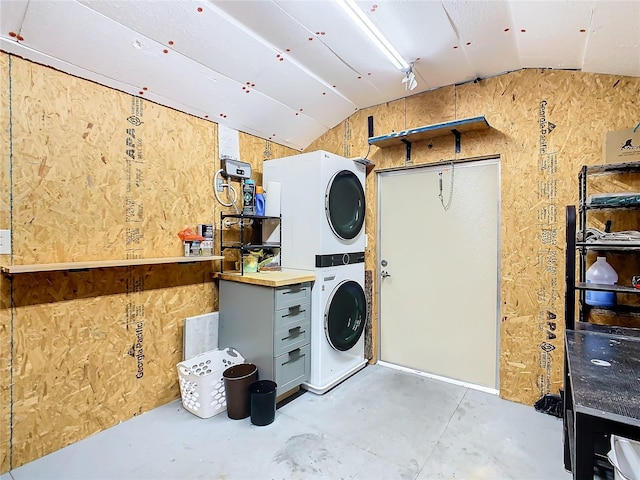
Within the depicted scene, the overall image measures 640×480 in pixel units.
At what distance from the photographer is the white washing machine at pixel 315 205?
274 cm

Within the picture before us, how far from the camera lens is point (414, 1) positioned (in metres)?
1.86

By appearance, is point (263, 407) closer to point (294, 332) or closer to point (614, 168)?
point (294, 332)

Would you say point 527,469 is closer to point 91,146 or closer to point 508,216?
point 508,216

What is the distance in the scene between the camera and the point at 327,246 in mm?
2795

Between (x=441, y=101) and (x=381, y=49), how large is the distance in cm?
90

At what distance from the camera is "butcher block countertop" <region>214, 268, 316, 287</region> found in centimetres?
243

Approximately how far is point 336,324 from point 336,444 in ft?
3.16

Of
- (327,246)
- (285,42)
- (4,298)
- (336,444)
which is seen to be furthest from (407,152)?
(4,298)

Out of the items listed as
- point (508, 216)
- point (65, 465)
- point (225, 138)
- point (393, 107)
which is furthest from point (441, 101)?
point (65, 465)

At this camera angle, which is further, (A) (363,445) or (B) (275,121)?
(B) (275,121)

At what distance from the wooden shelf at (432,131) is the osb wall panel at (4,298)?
255 cm

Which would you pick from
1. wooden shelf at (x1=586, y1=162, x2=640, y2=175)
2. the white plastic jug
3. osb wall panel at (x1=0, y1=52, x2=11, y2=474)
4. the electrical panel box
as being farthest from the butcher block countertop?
wooden shelf at (x1=586, y1=162, x2=640, y2=175)

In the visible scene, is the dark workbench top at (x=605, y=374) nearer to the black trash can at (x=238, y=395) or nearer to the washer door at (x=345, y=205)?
the washer door at (x=345, y=205)

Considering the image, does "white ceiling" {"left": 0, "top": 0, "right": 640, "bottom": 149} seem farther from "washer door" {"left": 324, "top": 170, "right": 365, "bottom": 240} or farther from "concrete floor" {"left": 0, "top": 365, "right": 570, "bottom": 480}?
"concrete floor" {"left": 0, "top": 365, "right": 570, "bottom": 480}
